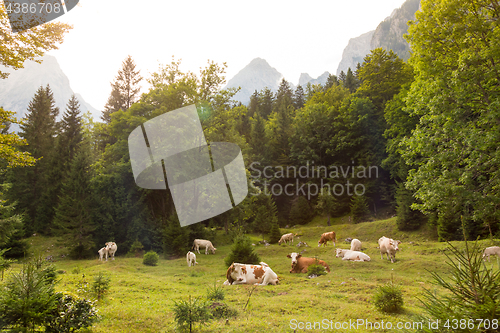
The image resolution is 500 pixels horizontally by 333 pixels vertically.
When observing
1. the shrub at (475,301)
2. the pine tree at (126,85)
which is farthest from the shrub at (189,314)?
the pine tree at (126,85)

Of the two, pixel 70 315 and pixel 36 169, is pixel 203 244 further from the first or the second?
pixel 36 169

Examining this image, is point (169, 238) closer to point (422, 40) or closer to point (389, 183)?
point (422, 40)

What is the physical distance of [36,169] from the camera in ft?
114

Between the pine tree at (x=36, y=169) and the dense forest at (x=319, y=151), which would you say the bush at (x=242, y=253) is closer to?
the dense forest at (x=319, y=151)

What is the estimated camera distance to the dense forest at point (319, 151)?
12680 millimetres

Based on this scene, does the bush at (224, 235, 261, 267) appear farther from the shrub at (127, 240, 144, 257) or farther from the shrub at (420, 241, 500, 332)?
the shrub at (420, 241, 500, 332)

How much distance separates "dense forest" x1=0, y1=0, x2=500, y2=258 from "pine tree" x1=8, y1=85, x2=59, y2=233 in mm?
150

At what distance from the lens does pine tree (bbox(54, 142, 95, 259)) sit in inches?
841

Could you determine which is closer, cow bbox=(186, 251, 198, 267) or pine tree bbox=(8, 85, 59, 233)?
cow bbox=(186, 251, 198, 267)

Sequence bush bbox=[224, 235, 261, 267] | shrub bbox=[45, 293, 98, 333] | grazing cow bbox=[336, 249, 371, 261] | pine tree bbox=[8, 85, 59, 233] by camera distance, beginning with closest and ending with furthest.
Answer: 1. shrub bbox=[45, 293, 98, 333]
2. bush bbox=[224, 235, 261, 267]
3. grazing cow bbox=[336, 249, 371, 261]
4. pine tree bbox=[8, 85, 59, 233]

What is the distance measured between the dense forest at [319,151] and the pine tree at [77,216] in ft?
0.36

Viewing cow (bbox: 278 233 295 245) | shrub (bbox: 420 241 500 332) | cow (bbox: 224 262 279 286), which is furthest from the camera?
cow (bbox: 278 233 295 245)

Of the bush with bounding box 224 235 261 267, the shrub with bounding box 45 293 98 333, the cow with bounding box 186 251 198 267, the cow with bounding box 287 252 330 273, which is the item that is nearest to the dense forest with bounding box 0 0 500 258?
the cow with bounding box 186 251 198 267

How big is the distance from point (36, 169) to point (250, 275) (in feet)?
122
